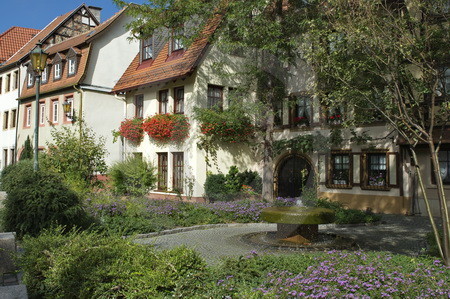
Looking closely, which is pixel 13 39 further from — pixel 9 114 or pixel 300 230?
pixel 300 230

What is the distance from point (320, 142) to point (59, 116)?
15218 millimetres

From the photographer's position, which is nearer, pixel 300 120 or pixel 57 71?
pixel 300 120

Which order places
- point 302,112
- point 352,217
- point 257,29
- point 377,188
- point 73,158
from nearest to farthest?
point 352,217, point 257,29, point 377,188, point 73,158, point 302,112

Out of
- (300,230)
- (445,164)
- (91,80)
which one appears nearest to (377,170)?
(445,164)

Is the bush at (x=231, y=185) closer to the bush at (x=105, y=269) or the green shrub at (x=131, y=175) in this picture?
the green shrub at (x=131, y=175)

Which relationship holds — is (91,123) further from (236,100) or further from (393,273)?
(393,273)

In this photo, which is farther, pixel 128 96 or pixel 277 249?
pixel 128 96

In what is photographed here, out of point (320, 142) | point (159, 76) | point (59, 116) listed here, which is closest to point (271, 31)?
point (320, 142)

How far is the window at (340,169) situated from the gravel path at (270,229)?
3.46 m

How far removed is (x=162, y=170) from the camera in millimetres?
21781

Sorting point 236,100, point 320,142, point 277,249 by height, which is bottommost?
point 277,249

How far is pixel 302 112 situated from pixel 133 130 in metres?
8.09

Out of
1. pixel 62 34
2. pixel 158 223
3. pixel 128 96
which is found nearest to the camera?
pixel 158 223

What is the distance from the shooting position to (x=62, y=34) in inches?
1229
